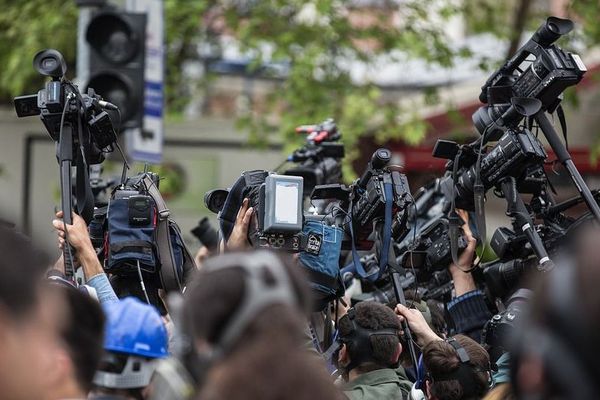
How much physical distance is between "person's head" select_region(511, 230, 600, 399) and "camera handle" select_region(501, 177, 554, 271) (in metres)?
2.88

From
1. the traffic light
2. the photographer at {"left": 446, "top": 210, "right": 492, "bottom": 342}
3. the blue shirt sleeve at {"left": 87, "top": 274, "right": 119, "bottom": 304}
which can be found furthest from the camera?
the traffic light

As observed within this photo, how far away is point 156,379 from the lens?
295 cm

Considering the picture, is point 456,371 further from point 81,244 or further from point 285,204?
point 81,244

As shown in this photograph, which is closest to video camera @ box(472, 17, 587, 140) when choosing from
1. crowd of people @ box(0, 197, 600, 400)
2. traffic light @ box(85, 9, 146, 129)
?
crowd of people @ box(0, 197, 600, 400)

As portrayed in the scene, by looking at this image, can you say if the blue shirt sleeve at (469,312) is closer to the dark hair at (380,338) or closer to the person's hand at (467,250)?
the person's hand at (467,250)

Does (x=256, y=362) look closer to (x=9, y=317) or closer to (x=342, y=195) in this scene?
(x=9, y=317)

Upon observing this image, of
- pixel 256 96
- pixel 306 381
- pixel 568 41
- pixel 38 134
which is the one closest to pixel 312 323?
pixel 306 381

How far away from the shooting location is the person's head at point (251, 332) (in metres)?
2.35

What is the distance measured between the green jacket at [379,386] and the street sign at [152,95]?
18.6 feet

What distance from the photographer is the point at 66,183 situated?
205 inches

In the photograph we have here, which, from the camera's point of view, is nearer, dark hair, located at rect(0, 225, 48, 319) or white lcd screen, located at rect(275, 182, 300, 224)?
dark hair, located at rect(0, 225, 48, 319)

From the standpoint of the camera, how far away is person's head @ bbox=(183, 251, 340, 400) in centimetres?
235

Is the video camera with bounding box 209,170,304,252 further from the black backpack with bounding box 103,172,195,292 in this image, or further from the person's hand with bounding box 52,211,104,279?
the person's hand with bounding box 52,211,104,279

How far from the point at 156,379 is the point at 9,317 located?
434 millimetres
